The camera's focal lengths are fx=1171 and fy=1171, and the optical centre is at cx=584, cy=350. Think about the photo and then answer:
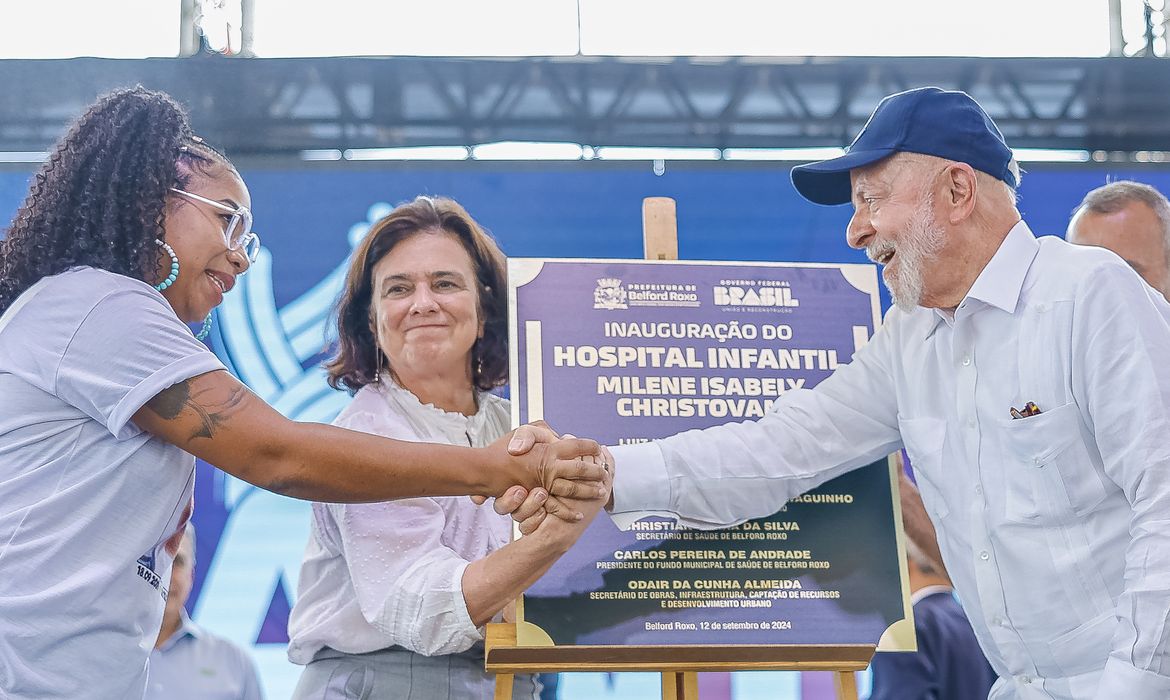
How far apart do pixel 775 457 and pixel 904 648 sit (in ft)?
1.67

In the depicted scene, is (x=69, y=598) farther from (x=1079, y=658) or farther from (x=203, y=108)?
(x=203, y=108)

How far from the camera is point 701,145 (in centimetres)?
495

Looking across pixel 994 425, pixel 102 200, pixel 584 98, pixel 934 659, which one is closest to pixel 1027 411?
pixel 994 425

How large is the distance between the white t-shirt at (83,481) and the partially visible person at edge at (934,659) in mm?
2414

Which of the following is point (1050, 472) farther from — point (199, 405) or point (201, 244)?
point (201, 244)

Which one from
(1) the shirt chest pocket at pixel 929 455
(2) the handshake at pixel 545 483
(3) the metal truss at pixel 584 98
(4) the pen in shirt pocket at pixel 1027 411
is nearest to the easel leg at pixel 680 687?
(2) the handshake at pixel 545 483

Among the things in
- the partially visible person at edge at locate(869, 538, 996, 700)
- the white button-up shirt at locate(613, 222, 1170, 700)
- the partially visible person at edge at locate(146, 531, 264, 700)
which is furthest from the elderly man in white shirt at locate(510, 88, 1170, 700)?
the partially visible person at edge at locate(146, 531, 264, 700)

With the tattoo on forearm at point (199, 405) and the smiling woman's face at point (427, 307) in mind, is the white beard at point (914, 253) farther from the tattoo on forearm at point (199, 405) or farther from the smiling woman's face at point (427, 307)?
the tattoo on forearm at point (199, 405)

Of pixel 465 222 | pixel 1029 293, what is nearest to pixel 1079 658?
pixel 1029 293

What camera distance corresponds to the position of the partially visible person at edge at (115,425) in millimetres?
1880

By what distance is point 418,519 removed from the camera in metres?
2.57

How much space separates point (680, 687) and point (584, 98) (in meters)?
2.91

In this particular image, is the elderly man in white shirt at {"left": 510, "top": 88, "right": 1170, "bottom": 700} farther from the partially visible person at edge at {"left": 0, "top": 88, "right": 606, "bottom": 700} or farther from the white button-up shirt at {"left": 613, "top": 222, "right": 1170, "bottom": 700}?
the partially visible person at edge at {"left": 0, "top": 88, "right": 606, "bottom": 700}

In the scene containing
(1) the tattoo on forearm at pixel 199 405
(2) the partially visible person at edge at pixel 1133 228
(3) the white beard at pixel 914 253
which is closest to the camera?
Answer: (1) the tattoo on forearm at pixel 199 405
